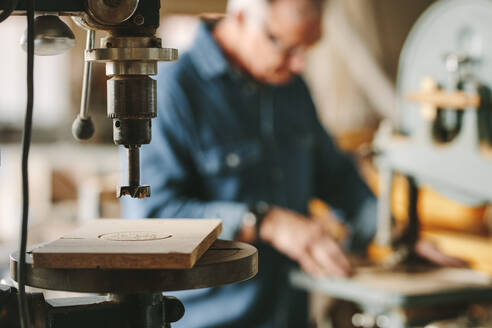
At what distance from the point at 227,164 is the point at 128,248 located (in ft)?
4.17

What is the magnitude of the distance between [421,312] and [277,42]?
901 mm

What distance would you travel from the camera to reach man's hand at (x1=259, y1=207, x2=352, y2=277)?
6.17 ft

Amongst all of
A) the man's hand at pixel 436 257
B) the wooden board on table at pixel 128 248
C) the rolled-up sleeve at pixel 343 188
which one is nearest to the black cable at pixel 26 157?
the wooden board on table at pixel 128 248

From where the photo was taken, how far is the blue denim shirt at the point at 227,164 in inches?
79.4

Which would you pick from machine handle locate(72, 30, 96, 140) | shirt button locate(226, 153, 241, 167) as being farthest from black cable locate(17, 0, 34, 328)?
shirt button locate(226, 153, 241, 167)

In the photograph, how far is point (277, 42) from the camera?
2088 millimetres

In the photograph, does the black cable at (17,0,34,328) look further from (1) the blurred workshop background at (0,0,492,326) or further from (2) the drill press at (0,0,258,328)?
(1) the blurred workshop background at (0,0,492,326)

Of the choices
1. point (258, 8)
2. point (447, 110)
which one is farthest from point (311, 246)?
point (258, 8)

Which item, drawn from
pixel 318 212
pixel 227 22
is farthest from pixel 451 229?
pixel 227 22

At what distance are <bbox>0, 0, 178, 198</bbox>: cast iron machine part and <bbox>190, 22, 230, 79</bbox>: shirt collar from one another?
1.21 metres

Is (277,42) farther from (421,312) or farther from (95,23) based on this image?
(95,23)

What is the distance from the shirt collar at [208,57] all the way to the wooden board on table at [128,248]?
1183mm

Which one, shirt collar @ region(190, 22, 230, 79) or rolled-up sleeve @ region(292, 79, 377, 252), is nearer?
shirt collar @ region(190, 22, 230, 79)

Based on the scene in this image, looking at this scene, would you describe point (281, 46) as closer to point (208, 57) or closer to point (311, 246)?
point (208, 57)
